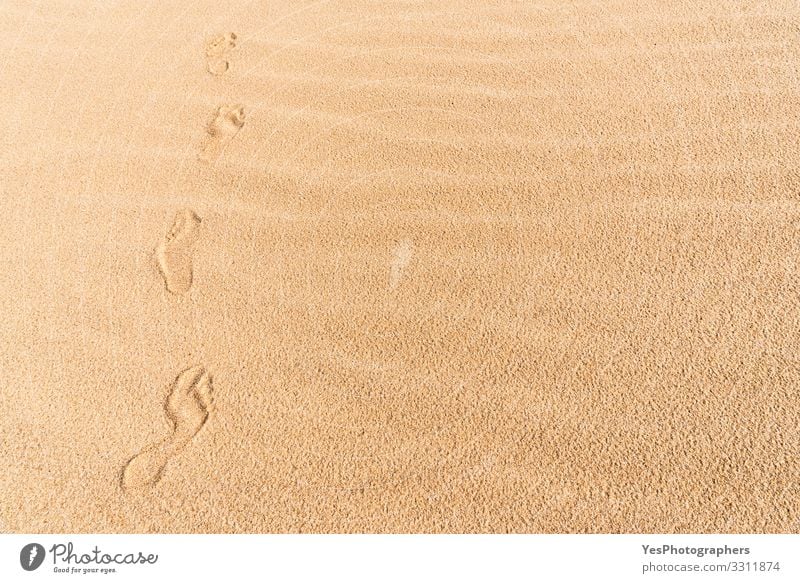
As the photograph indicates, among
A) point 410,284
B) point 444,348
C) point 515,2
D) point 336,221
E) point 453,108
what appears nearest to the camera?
point 444,348

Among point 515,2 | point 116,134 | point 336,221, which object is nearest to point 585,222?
point 336,221

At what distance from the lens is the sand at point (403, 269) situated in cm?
180

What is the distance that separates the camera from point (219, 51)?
2967 mm

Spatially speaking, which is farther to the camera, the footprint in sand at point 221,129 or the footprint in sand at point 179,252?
the footprint in sand at point 221,129

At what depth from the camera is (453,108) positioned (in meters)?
2.68

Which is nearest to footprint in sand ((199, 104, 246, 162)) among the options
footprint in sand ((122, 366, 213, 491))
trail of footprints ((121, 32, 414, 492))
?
trail of footprints ((121, 32, 414, 492))

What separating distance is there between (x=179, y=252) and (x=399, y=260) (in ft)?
2.53

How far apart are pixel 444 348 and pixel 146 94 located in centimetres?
178

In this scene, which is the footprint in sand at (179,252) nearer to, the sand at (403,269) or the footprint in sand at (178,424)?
the sand at (403,269)
